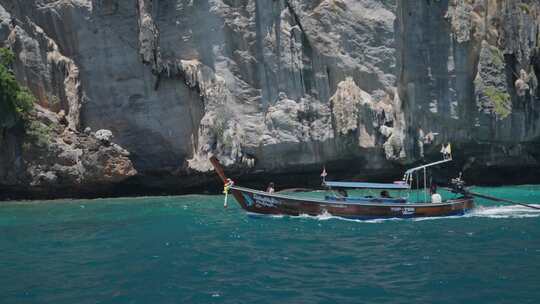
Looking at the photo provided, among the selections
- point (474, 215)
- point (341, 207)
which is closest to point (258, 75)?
point (341, 207)

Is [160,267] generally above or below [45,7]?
below

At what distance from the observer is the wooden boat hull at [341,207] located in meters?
22.5

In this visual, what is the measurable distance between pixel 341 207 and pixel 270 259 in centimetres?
850

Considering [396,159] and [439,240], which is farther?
[396,159]

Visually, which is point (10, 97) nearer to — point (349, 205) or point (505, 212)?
point (349, 205)

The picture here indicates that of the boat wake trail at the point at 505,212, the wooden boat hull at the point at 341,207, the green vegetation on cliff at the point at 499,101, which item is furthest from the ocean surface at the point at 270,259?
the green vegetation on cliff at the point at 499,101

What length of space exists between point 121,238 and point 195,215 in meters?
6.26

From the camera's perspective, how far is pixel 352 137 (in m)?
33.2

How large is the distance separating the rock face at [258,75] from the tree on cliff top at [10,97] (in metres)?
2.09

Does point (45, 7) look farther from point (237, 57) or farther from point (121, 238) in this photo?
point (121, 238)

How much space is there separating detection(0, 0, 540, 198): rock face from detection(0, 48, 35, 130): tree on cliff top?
2090 millimetres

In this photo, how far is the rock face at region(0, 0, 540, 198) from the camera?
110 feet

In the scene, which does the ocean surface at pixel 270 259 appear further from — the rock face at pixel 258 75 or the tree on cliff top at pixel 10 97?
the rock face at pixel 258 75

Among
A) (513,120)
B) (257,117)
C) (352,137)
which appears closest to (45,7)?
(257,117)
